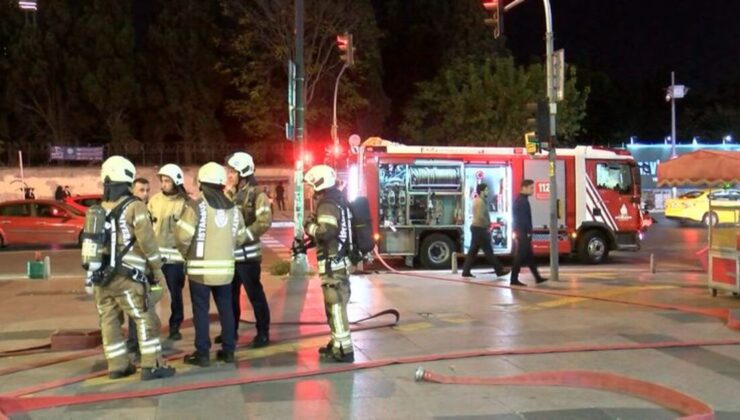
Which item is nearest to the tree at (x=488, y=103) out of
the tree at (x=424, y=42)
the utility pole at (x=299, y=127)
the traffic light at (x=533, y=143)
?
the tree at (x=424, y=42)

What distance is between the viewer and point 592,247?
669 inches

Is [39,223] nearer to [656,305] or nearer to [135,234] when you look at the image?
[135,234]

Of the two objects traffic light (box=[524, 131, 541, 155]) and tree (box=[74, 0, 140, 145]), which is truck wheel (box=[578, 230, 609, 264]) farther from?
tree (box=[74, 0, 140, 145])

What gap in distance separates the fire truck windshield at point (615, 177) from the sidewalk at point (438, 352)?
4863mm

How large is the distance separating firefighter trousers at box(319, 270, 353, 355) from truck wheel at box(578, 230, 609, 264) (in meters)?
11.0

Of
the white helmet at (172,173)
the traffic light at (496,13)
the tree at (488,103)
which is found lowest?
the white helmet at (172,173)

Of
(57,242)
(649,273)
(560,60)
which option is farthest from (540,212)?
(57,242)

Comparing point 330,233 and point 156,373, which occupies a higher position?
point 330,233

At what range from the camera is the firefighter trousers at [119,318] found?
6.48m

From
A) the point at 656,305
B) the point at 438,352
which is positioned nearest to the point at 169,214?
the point at 438,352

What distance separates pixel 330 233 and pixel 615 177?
11882mm

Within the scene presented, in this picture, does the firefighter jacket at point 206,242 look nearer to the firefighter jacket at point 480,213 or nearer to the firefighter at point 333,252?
the firefighter at point 333,252

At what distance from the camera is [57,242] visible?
21094 millimetres

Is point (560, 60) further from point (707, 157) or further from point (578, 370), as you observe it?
point (578, 370)
